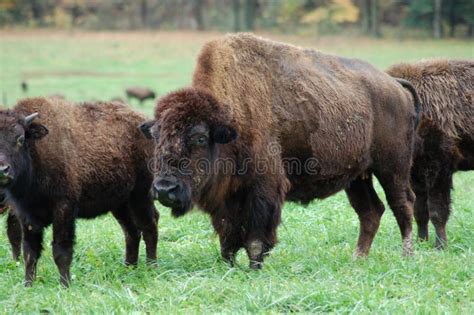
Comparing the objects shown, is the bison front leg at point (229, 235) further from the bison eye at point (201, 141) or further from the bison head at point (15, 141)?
the bison head at point (15, 141)

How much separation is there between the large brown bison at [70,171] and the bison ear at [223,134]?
1421 mm

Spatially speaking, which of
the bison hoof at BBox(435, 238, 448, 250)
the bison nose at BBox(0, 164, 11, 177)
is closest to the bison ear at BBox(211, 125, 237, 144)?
the bison nose at BBox(0, 164, 11, 177)

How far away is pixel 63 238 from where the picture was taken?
7.74 metres

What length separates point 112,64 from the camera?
47125 mm

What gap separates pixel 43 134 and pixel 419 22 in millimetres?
51673

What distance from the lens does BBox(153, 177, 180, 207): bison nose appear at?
727 cm

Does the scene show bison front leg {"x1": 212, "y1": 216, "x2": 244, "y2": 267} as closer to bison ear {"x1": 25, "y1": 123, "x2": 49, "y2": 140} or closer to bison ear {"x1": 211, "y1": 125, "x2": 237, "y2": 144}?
bison ear {"x1": 211, "y1": 125, "x2": 237, "y2": 144}

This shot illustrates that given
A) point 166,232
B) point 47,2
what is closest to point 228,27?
point 47,2

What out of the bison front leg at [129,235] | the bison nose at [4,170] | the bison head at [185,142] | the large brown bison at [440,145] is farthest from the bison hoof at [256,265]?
the large brown bison at [440,145]

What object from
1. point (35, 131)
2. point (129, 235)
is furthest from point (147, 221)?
point (35, 131)

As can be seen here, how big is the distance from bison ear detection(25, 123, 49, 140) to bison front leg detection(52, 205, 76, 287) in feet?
2.52

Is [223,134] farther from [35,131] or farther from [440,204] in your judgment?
[440,204]

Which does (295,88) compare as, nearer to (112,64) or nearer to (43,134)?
(43,134)

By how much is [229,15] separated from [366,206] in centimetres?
5461
